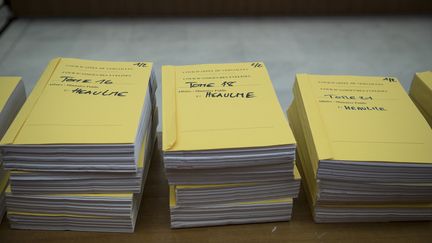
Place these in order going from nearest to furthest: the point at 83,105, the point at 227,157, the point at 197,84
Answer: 1. the point at 227,157
2. the point at 83,105
3. the point at 197,84

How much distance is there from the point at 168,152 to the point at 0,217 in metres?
0.39

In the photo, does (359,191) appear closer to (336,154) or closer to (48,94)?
(336,154)

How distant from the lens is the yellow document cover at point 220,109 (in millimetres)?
748

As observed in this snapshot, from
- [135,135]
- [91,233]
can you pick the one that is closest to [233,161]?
[135,135]

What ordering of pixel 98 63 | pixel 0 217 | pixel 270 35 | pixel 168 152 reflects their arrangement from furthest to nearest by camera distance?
pixel 270 35, pixel 98 63, pixel 0 217, pixel 168 152

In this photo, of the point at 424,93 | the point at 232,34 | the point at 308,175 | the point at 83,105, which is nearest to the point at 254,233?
the point at 308,175

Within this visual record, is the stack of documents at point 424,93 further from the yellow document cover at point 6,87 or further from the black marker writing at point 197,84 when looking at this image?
the yellow document cover at point 6,87

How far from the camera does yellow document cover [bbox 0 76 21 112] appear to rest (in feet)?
2.86

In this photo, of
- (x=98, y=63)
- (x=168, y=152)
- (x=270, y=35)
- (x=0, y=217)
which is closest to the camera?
(x=168, y=152)

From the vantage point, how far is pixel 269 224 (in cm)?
84

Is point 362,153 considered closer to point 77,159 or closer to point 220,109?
point 220,109

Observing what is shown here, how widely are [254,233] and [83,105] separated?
42 centimetres

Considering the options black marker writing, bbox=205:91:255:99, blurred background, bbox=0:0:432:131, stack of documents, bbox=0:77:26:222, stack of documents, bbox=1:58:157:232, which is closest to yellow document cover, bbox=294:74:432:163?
black marker writing, bbox=205:91:255:99

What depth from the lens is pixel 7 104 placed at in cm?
87
